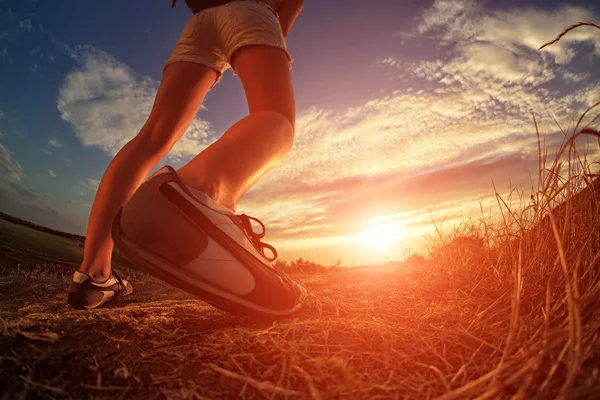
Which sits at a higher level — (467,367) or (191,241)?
(191,241)

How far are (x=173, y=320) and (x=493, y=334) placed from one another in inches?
42.0

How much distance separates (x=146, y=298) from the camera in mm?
2377

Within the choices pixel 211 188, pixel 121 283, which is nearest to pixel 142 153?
pixel 211 188

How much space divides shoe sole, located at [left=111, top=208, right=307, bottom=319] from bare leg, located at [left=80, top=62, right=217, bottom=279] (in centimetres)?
47

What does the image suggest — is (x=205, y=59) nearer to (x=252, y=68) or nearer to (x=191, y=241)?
(x=252, y=68)

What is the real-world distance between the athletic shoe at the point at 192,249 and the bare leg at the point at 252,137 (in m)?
0.10

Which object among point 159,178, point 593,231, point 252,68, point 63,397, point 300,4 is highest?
point 300,4

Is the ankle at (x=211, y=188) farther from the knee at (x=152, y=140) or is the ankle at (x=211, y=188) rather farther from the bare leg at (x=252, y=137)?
the knee at (x=152, y=140)

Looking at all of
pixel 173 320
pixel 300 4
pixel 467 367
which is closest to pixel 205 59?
pixel 300 4

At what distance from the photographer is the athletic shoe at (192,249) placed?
109cm

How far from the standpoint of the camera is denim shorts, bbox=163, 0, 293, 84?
4.66 feet

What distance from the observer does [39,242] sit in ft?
14.8

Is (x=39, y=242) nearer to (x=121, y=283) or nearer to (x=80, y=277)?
(x=121, y=283)

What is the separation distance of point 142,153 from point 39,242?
425cm
